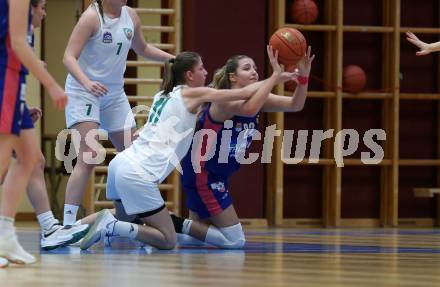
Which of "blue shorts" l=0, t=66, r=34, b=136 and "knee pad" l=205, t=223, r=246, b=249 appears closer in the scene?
"blue shorts" l=0, t=66, r=34, b=136

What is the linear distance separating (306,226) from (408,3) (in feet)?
8.13

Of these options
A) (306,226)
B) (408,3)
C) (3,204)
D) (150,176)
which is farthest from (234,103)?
(408,3)

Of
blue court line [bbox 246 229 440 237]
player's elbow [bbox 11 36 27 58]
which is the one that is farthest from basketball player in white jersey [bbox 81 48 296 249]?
blue court line [bbox 246 229 440 237]

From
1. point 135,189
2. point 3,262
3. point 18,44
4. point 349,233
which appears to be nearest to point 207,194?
point 135,189

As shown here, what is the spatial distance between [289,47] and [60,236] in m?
1.76

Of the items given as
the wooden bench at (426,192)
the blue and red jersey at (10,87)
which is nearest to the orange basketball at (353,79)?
the wooden bench at (426,192)

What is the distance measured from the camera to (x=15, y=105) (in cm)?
416

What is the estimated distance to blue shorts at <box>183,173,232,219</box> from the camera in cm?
570

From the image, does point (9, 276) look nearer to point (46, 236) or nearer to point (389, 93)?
point (46, 236)

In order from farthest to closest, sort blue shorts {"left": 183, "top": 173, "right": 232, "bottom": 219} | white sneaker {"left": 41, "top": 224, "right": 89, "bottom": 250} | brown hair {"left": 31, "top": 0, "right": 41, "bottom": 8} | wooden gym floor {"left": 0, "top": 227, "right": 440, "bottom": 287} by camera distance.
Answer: blue shorts {"left": 183, "top": 173, "right": 232, "bottom": 219}, white sneaker {"left": 41, "top": 224, "right": 89, "bottom": 250}, brown hair {"left": 31, "top": 0, "right": 41, "bottom": 8}, wooden gym floor {"left": 0, "top": 227, "right": 440, "bottom": 287}

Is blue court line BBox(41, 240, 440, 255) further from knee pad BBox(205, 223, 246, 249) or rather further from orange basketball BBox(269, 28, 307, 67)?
orange basketball BBox(269, 28, 307, 67)

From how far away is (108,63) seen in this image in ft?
19.2

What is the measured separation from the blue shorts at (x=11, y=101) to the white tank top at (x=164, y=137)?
1.20 metres

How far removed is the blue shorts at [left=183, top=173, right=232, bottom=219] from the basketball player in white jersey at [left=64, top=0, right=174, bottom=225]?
589 mm
